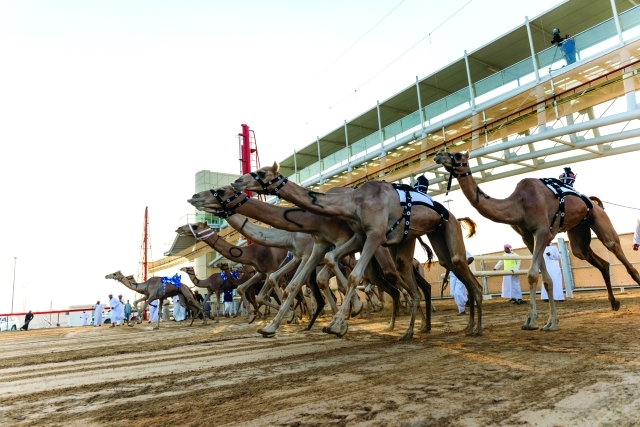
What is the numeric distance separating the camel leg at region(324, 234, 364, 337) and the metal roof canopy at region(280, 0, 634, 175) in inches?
658

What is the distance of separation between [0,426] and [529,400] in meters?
3.23

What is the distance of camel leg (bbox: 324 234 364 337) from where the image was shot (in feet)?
17.6

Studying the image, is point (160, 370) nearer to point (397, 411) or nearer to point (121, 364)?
point (121, 364)

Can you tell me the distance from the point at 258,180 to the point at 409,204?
2402 mm

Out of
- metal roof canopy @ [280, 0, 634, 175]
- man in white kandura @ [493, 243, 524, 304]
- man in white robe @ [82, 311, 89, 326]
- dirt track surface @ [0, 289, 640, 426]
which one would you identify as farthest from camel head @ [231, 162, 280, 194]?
man in white robe @ [82, 311, 89, 326]

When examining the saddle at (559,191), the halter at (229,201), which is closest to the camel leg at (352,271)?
the halter at (229,201)

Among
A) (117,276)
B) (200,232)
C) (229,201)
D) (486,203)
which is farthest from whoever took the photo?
(117,276)

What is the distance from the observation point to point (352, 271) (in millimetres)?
5781

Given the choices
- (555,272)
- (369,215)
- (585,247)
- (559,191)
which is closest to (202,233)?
(369,215)

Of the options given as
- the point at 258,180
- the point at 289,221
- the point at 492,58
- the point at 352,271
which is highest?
the point at 492,58

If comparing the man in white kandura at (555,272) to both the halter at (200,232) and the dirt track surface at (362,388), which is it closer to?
the dirt track surface at (362,388)

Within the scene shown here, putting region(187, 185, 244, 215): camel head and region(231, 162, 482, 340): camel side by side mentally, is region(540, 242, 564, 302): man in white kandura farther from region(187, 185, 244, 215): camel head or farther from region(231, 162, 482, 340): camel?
region(187, 185, 244, 215): camel head

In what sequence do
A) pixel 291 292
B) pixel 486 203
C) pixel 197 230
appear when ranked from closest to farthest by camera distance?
pixel 291 292 < pixel 486 203 < pixel 197 230

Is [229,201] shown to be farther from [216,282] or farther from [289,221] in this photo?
[216,282]
